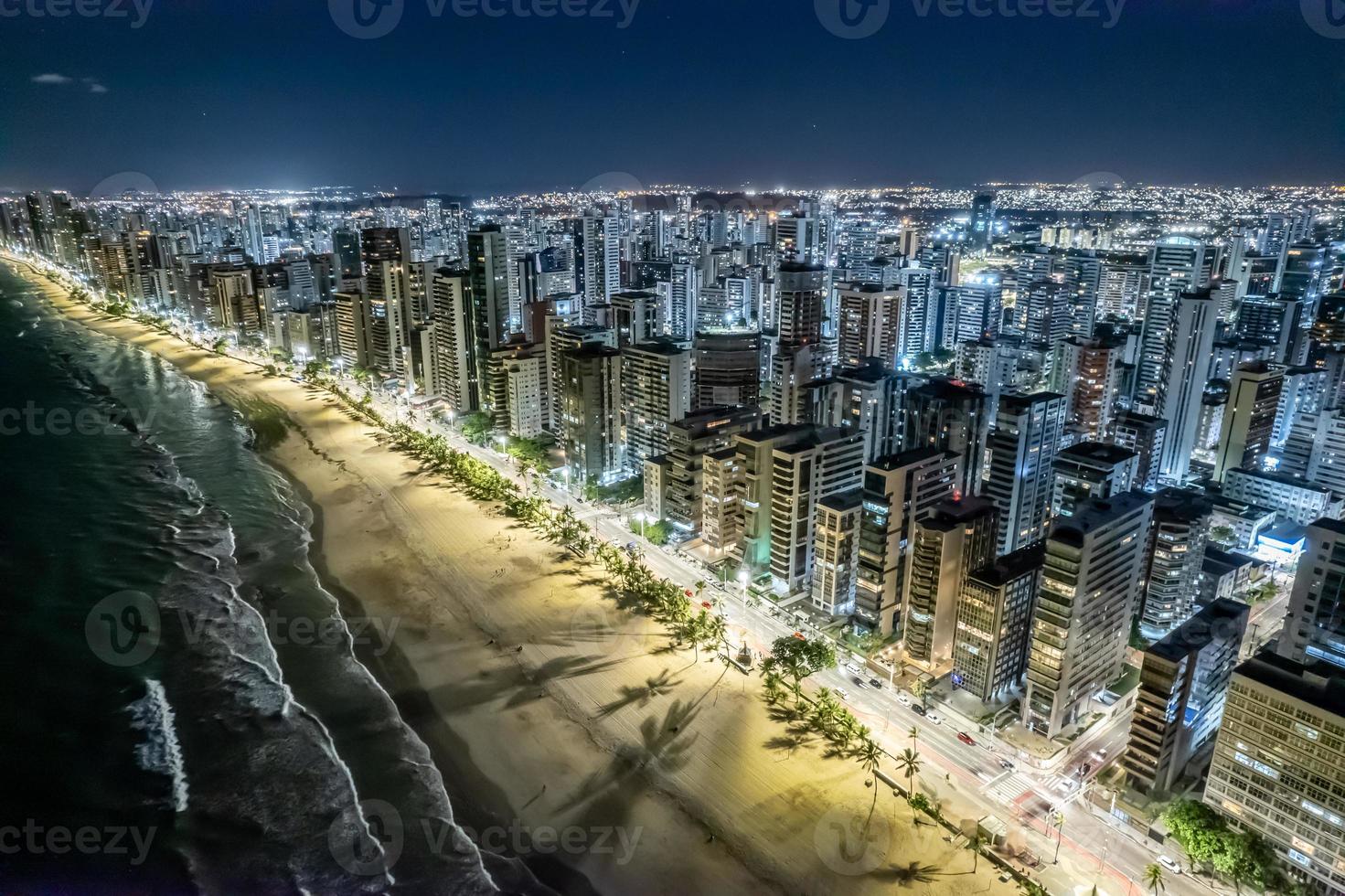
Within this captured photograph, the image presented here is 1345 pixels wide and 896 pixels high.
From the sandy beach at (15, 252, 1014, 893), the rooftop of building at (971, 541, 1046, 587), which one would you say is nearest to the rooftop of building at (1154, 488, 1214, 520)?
the rooftop of building at (971, 541, 1046, 587)

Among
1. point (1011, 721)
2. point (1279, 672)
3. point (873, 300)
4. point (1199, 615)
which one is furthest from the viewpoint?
point (873, 300)

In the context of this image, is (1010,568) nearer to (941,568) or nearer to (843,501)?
(941,568)

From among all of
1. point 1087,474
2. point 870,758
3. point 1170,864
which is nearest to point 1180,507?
point 1087,474

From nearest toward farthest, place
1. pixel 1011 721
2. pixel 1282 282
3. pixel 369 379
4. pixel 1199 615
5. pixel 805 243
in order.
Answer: pixel 1199 615, pixel 1011 721, pixel 369 379, pixel 1282 282, pixel 805 243

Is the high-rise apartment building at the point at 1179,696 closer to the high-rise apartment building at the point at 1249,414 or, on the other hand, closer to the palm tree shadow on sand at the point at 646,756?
the palm tree shadow on sand at the point at 646,756

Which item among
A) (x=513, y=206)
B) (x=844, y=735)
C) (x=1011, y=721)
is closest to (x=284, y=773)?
(x=844, y=735)

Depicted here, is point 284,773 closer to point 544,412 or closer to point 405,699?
point 405,699
